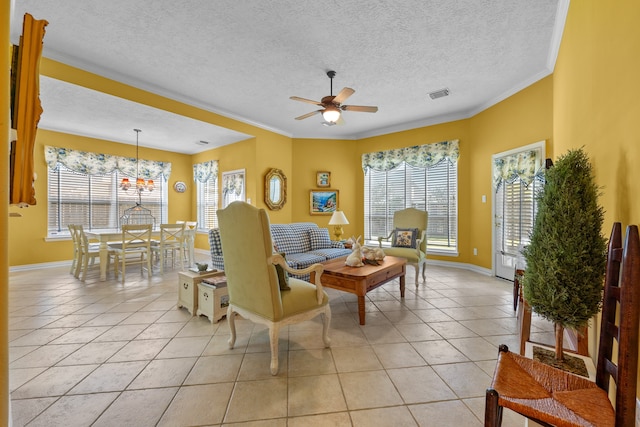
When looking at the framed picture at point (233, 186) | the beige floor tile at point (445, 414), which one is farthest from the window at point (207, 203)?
the beige floor tile at point (445, 414)

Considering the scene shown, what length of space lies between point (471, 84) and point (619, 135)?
3057 millimetres

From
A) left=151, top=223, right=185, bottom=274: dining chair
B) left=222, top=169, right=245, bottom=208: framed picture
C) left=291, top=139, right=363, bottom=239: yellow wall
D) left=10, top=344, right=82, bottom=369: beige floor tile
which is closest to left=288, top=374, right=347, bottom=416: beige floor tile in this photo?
left=10, top=344, right=82, bottom=369: beige floor tile

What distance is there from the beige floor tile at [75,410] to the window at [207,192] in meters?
5.34

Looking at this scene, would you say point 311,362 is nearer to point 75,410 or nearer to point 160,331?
point 75,410

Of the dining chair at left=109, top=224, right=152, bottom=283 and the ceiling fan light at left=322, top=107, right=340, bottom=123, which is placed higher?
the ceiling fan light at left=322, top=107, right=340, bottom=123

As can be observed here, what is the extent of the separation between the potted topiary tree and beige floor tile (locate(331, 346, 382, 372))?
1.11m

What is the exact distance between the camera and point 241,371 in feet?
6.08

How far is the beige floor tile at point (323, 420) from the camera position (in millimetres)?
1394

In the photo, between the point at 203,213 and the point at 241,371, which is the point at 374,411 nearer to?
the point at 241,371

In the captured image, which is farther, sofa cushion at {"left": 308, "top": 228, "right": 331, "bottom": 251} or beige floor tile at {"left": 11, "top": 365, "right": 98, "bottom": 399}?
sofa cushion at {"left": 308, "top": 228, "right": 331, "bottom": 251}

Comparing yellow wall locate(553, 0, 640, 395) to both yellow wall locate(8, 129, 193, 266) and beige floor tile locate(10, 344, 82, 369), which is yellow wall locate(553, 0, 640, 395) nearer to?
beige floor tile locate(10, 344, 82, 369)

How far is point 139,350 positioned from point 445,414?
230 cm

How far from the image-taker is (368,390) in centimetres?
166

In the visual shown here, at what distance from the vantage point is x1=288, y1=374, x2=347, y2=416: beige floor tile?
59.1 inches
